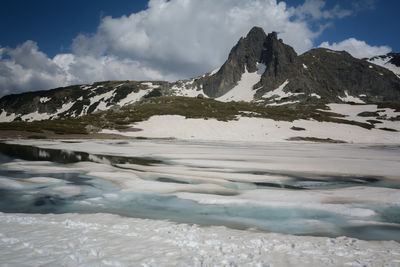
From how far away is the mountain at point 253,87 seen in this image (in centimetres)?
13475

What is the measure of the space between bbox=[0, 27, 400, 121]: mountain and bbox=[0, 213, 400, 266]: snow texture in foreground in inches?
4589

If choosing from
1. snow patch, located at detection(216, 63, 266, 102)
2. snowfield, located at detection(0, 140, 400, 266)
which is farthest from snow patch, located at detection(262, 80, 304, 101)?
snowfield, located at detection(0, 140, 400, 266)

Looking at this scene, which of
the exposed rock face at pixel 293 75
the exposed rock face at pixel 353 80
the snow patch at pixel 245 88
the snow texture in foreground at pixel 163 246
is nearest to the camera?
the snow texture in foreground at pixel 163 246

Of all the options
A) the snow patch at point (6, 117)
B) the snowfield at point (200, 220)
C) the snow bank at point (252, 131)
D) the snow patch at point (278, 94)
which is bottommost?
the snowfield at point (200, 220)

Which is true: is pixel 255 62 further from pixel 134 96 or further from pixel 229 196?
pixel 229 196

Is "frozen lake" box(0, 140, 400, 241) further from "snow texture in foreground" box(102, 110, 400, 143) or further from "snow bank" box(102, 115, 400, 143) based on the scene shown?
"snow texture in foreground" box(102, 110, 400, 143)

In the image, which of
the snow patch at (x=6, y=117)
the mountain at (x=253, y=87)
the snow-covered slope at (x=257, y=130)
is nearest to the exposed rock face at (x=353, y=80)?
the mountain at (x=253, y=87)

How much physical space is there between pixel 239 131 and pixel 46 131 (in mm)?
36143

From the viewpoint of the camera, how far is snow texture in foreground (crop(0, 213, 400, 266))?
14.9 ft

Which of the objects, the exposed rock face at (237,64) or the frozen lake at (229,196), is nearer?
the frozen lake at (229,196)

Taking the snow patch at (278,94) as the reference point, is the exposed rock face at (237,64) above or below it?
above

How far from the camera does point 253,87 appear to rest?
160 m

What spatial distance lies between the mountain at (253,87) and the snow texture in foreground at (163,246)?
11656 centimetres

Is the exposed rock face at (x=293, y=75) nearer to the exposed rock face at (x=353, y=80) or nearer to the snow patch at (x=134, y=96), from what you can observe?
the exposed rock face at (x=353, y=80)
